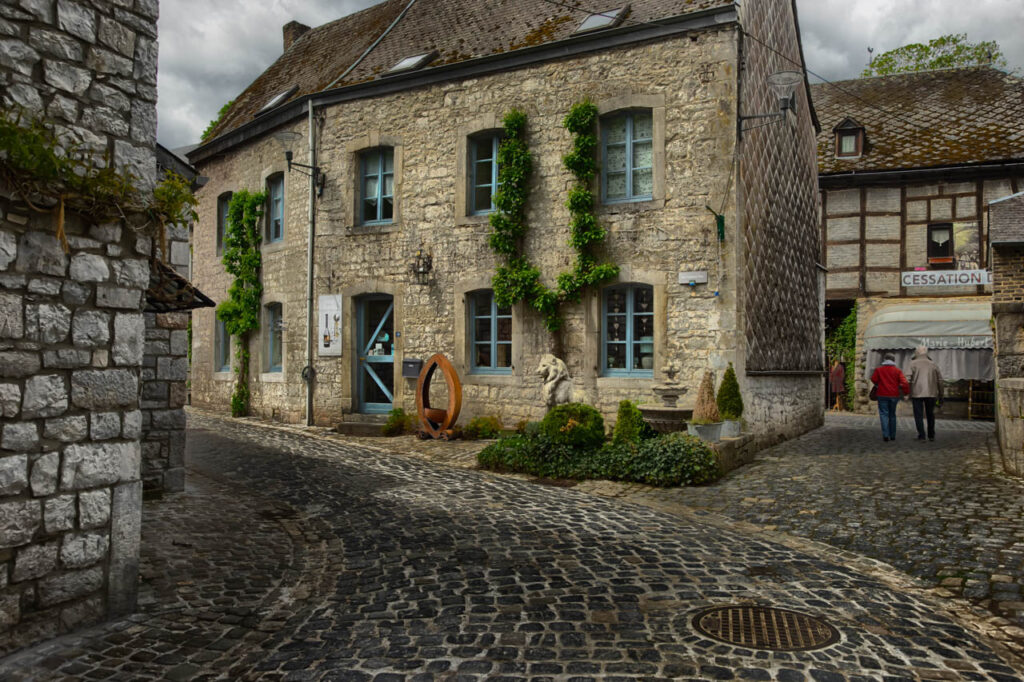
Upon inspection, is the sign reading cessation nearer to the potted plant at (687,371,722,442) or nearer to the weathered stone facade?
the potted plant at (687,371,722,442)

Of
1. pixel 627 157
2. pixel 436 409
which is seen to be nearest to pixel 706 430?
pixel 627 157

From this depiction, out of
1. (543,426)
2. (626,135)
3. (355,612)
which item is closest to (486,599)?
(355,612)

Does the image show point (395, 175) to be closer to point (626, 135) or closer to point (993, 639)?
point (626, 135)

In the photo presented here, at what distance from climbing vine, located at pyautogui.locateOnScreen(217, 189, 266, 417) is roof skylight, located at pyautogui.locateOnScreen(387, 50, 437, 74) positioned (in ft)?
13.6

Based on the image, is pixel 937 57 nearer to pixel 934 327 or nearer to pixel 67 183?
pixel 934 327

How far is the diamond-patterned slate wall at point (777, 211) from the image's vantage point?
37.6 feet

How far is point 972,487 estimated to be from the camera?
8133mm

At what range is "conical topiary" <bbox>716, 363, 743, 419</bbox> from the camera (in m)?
10.4

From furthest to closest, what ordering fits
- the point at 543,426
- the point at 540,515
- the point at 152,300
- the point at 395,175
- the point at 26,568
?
1. the point at 395,175
2. the point at 543,426
3. the point at 540,515
4. the point at 152,300
5. the point at 26,568

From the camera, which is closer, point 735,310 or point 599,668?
point 599,668

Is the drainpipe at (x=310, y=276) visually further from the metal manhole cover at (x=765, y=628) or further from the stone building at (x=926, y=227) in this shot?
the stone building at (x=926, y=227)

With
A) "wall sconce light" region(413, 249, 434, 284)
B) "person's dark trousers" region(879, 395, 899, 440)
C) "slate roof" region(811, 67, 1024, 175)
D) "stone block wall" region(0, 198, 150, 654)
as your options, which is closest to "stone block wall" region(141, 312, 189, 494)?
"stone block wall" region(0, 198, 150, 654)

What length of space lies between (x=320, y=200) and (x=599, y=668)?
40.9 feet

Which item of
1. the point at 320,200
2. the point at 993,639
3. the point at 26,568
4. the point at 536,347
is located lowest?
the point at 993,639
